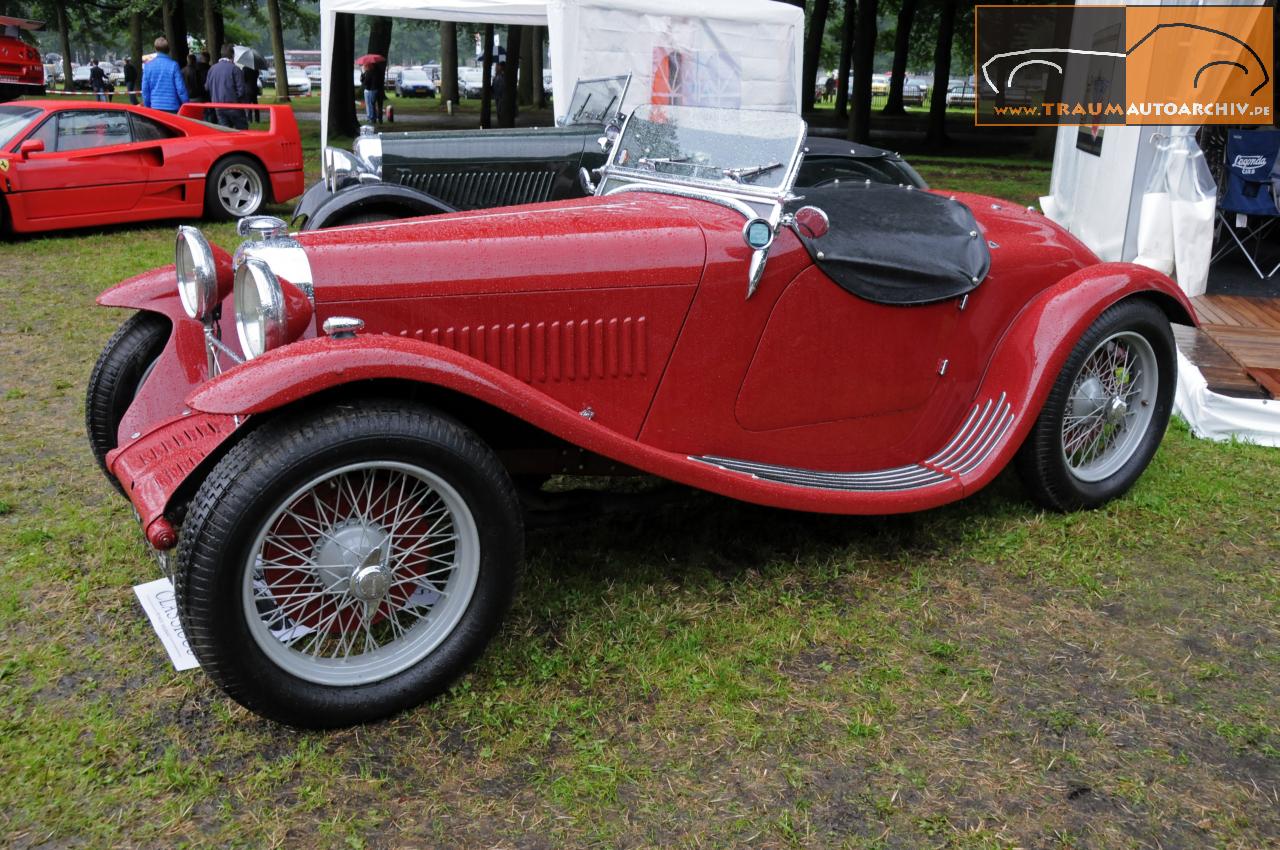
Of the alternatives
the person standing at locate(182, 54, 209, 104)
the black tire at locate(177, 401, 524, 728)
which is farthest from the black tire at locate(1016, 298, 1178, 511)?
the person standing at locate(182, 54, 209, 104)

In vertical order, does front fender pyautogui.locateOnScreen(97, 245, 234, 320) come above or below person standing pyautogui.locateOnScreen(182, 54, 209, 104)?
below

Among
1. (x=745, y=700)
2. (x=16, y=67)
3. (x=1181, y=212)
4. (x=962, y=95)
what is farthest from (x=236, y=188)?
(x=962, y=95)

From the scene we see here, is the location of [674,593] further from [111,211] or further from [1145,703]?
[111,211]

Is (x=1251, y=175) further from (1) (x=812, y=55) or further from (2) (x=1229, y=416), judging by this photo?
(1) (x=812, y=55)

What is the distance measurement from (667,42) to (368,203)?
203 inches

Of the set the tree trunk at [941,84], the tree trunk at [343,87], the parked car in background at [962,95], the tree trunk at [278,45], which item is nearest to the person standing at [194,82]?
the tree trunk at [343,87]

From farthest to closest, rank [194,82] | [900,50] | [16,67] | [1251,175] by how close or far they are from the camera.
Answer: [900,50], [16,67], [194,82], [1251,175]

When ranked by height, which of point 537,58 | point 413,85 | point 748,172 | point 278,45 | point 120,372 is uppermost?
point 537,58

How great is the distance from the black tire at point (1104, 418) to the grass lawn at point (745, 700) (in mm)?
143

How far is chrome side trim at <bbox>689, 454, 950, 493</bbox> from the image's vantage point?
3.26m

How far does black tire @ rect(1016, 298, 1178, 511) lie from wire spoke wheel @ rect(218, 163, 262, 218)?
9.00 meters

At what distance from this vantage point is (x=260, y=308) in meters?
2.65

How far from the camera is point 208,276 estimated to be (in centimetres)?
305

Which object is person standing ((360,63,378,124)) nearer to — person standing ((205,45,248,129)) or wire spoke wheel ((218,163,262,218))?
person standing ((205,45,248,129))
